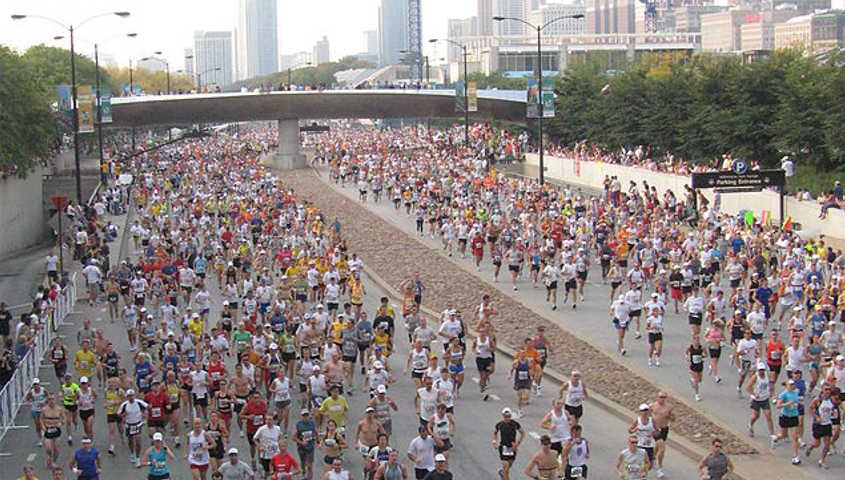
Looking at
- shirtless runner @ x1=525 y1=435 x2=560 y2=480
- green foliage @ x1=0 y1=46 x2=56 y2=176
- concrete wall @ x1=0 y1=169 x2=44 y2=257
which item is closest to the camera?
shirtless runner @ x1=525 y1=435 x2=560 y2=480

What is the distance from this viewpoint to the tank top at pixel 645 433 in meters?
15.4

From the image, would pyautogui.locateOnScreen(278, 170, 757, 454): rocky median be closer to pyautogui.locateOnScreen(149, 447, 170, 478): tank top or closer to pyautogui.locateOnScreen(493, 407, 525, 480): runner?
pyautogui.locateOnScreen(493, 407, 525, 480): runner

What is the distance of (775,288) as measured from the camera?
25328 millimetres

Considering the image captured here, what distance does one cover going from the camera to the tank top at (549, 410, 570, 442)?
15555 millimetres

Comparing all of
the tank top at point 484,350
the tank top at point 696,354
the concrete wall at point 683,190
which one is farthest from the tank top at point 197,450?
the concrete wall at point 683,190

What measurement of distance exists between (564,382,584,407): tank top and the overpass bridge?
6633cm

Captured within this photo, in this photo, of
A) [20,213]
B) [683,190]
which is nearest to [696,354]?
[683,190]

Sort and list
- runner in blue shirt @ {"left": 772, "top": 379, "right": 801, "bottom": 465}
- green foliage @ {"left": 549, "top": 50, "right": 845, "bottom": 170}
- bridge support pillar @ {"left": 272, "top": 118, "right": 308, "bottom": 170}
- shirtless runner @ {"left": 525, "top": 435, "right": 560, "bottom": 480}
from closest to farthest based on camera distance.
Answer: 1. shirtless runner @ {"left": 525, "top": 435, "right": 560, "bottom": 480}
2. runner in blue shirt @ {"left": 772, "top": 379, "right": 801, "bottom": 465}
3. green foliage @ {"left": 549, "top": 50, "right": 845, "bottom": 170}
4. bridge support pillar @ {"left": 272, "top": 118, "right": 308, "bottom": 170}

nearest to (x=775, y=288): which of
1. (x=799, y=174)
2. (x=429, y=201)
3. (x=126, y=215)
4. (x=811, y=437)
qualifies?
(x=811, y=437)

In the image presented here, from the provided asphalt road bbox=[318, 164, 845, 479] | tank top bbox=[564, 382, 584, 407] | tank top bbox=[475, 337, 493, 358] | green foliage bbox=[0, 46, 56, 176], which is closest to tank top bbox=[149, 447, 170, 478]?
tank top bbox=[564, 382, 584, 407]

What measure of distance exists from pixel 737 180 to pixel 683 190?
10.9m

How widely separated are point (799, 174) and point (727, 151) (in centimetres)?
527

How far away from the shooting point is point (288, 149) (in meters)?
84.6

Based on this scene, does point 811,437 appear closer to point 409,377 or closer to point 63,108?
point 409,377
